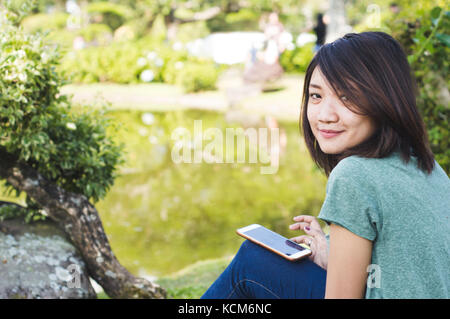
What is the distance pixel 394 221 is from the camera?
45.9 inches

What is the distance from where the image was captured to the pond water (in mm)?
4004

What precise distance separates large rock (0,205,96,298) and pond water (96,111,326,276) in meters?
0.77

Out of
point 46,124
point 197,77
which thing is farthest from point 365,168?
point 197,77

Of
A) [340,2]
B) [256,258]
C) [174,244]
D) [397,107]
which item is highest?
[340,2]

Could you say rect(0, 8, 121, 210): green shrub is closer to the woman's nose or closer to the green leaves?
the woman's nose

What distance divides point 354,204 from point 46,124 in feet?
5.93

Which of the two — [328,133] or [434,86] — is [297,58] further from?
[328,133]

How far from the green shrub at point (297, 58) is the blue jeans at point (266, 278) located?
48.3 feet

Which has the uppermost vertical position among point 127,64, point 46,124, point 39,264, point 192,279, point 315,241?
point 46,124

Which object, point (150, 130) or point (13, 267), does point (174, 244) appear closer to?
point (13, 267)

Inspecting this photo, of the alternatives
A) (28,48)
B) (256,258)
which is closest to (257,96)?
(28,48)

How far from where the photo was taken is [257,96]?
39.9 feet

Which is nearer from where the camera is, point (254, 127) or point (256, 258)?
point (256, 258)

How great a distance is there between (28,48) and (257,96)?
32.7ft
